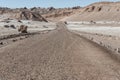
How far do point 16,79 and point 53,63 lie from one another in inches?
201

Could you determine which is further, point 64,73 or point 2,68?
point 2,68

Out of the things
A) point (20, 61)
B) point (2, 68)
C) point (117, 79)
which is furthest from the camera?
point (20, 61)

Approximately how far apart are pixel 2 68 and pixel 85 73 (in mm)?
4136

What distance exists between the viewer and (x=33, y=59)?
2164 centimetres

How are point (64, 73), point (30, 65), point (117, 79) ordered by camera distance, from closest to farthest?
point (117, 79)
point (64, 73)
point (30, 65)

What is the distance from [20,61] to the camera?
20.6 m

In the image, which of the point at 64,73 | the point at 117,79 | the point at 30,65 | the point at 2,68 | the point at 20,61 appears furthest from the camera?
the point at 20,61

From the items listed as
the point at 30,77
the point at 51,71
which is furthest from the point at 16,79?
the point at 51,71

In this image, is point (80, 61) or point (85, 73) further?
point (80, 61)

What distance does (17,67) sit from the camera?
18.2 metres

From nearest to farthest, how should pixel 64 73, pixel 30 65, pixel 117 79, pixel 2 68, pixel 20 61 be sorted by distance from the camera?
1. pixel 117 79
2. pixel 64 73
3. pixel 2 68
4. pixel 30 65
5. pixel 20 61

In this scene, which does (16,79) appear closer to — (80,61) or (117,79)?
(117,79)

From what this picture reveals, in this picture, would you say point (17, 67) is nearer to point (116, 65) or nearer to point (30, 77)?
point (30, 77)

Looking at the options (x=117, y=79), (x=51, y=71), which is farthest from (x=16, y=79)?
(x=117, y=79)
